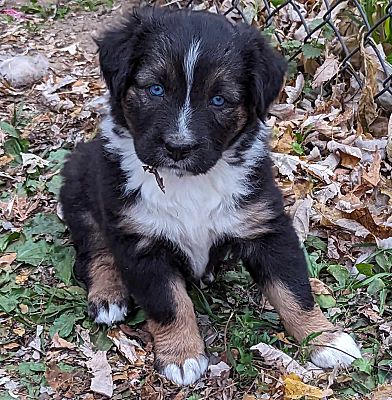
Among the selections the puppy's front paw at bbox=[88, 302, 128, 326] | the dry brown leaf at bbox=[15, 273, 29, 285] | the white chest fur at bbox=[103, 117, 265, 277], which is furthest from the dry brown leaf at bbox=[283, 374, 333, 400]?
the dry brown leaf at bbox=[15, 273, 29, 285]

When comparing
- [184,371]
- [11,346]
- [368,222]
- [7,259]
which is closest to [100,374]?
[184,371]

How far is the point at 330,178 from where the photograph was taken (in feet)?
18.2

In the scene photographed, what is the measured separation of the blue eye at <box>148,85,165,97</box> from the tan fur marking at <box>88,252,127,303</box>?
1.22 meters

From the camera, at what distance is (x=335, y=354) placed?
4.18 m

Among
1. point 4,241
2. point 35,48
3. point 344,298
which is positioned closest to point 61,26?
point 35,48

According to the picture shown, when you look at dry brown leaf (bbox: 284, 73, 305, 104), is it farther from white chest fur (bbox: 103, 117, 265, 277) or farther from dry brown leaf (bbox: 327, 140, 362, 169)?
white chest fur (bbox: 103, 117, 265, 277)

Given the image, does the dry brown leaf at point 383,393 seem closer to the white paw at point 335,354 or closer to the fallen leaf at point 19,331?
the white paw at point 335,354

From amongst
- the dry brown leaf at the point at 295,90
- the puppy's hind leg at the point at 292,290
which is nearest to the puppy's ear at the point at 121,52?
the puppy's hind leg at the point at 292,290

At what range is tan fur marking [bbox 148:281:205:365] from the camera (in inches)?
162

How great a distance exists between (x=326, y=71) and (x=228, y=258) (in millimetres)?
2415

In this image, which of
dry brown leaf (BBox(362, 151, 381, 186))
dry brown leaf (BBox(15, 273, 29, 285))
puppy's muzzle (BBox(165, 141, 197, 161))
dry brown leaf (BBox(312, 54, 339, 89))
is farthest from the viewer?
dry brown leaf (BBox(312, 54, 339, 89))

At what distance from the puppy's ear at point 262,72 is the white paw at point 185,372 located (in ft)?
4.08

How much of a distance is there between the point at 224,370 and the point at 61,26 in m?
4.26

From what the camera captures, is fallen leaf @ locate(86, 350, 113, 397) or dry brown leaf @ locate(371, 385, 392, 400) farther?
fallen leaf @ locate(86, 350, 113, 397)
